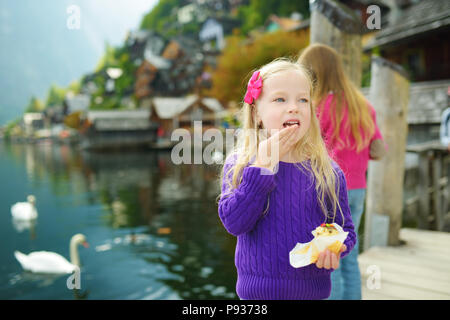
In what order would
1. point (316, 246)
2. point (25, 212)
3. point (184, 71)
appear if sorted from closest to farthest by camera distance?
1. point (316, 246)
2. point (25, 212)
3. point (184, 71)

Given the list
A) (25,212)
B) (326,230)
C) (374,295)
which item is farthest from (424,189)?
(25,212)

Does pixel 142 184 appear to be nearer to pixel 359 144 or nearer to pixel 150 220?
pixel 150 220

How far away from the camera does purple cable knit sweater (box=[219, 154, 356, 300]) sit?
1.42m

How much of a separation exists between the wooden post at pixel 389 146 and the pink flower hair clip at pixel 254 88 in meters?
2.98

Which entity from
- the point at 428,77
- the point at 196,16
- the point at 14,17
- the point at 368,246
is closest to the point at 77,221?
the point at 368,246

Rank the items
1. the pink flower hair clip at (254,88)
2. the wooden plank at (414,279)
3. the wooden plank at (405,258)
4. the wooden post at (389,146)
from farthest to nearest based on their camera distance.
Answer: the wooden post at (389,146)
the wooden plank at (405,258)
the wooden plank at (414,279)
the pink flower hair clip at (254,88)

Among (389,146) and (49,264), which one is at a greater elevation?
(389,146)

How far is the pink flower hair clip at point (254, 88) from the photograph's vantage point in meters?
1.43

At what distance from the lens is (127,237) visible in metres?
10.7

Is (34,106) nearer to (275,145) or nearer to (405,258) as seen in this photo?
(405,258)

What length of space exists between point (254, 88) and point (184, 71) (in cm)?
3858

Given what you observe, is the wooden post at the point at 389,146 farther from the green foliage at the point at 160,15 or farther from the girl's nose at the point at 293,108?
the green foliage at the point at 160,15

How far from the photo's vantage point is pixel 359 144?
7.70ft

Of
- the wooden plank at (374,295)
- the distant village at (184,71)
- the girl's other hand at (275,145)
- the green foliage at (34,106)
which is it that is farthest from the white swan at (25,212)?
the green foliage at (34,106)
